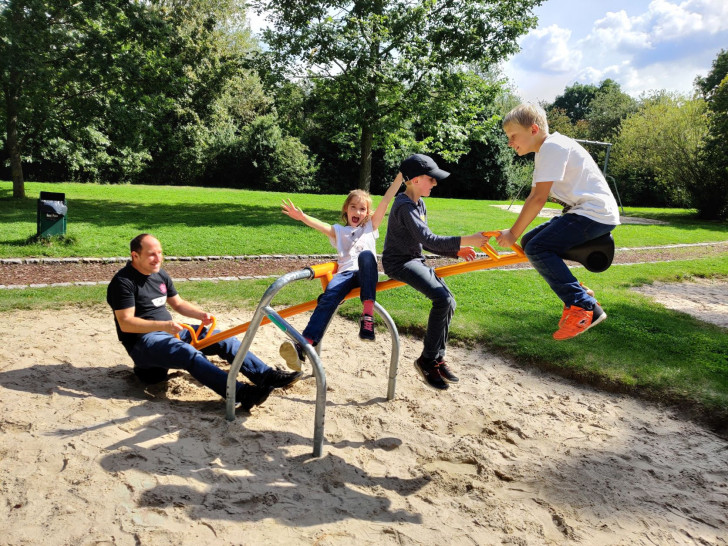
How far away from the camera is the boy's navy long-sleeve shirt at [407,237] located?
3.58 metres

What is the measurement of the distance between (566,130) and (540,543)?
124ft

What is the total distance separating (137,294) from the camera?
4184 millimetres

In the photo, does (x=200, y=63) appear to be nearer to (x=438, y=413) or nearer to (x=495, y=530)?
(x=438, y=413)

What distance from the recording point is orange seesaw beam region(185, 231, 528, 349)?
11.6ft

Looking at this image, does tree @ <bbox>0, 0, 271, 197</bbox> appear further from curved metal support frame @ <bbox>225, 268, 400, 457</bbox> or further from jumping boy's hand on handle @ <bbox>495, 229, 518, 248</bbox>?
jumping boy's hand on handle @ <bbox>495, 229, 518, 248</bbox>

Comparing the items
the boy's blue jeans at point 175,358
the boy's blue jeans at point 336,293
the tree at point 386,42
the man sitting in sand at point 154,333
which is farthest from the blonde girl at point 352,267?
the tree at point 386,42

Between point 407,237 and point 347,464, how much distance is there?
5.08 feet

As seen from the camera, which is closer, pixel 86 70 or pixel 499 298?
pixel 499 298

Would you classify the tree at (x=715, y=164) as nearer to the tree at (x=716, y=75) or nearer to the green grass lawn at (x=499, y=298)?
the green grass lawn at (x=499, y=298)

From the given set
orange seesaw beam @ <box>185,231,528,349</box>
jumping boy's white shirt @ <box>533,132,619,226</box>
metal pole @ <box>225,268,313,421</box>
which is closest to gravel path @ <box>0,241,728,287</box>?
orange seesaw beam @ <box>185,231,528,349</box>

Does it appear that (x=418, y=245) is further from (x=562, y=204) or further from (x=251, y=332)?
(x=251, y=332)

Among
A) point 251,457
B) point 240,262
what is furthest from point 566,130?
point 251,457

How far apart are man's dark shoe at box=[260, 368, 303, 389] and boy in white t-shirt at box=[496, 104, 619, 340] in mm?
1982

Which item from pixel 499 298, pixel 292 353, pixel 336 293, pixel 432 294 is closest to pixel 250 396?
pixel 292 353
